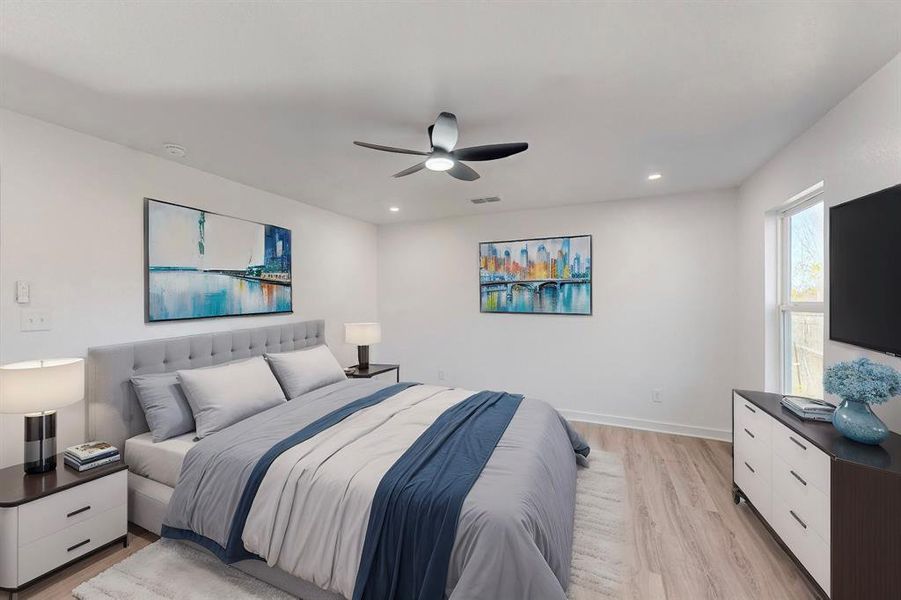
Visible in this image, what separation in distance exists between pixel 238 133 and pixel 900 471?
3656mm

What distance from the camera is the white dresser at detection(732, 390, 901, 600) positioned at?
146cm

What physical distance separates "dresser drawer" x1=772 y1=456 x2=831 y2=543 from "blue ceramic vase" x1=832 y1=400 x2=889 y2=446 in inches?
11.7

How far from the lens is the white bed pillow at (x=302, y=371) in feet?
10.4

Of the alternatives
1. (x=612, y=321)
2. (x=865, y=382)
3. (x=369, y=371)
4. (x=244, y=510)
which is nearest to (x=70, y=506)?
(x=244, y=510)

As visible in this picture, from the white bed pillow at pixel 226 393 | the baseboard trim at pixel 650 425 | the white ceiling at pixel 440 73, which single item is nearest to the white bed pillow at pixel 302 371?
the white bed pillow at pixel 226 393

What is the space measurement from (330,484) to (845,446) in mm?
2327

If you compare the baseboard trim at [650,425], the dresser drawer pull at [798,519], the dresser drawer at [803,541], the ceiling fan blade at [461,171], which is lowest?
the baseboard trim at [650,425]

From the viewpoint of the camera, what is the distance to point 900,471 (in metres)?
1.44

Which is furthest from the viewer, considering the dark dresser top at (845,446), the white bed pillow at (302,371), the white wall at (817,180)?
the white bed pillow at (302,371)

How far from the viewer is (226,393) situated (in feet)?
8.43

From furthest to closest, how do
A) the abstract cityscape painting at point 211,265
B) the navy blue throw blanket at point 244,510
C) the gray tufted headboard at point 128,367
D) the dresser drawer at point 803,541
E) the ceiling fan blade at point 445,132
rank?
the abstract cityscape painting at point 211,265 < the gray tufted headboard at point 128,367 < the ceiling fan blade at point 445,132 < the navy blue throw blanket at point 244,510 < the dresser drawer at point 803,541

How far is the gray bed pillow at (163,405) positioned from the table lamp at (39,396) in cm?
41

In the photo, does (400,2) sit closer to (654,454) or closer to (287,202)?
(287,202)

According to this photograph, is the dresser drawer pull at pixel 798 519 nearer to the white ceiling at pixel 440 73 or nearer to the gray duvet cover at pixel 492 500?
the gray duvet cover at pixel 492 500
